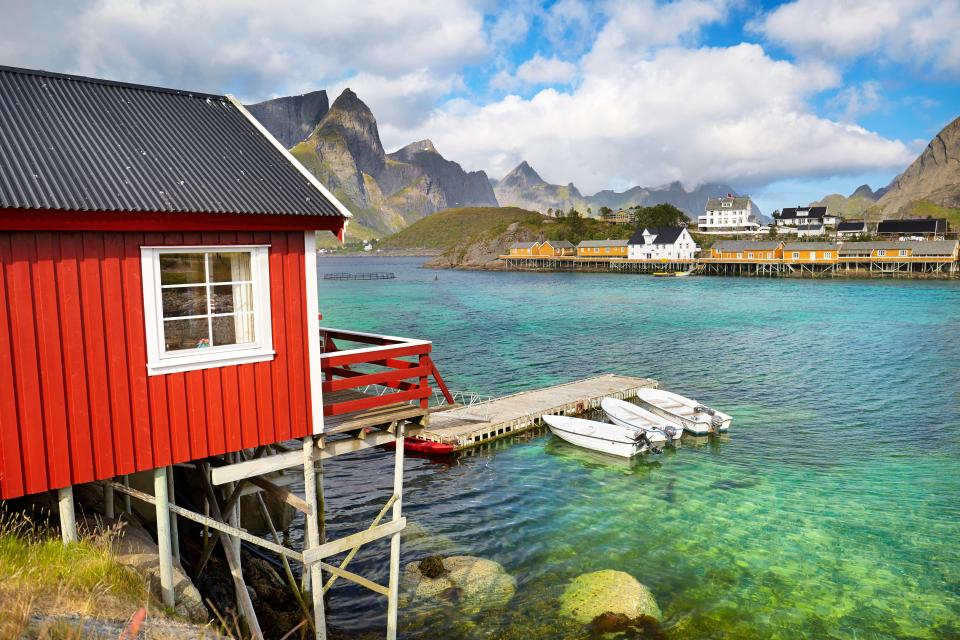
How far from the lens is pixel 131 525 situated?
35.9 feet

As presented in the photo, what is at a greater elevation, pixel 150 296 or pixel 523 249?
pixel 523 249

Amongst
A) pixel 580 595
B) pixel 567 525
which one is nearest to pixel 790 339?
pixel 567 525

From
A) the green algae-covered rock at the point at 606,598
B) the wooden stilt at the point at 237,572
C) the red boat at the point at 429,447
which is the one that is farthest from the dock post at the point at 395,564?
the red boat at the point at 429,447

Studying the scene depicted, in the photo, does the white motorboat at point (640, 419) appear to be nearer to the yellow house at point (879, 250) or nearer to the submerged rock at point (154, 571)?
the submerged rock at point (154, 571)

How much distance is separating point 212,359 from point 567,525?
11793 mm

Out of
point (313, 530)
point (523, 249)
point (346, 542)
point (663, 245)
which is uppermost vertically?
point (663, 245)

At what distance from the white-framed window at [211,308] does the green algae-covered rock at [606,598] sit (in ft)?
28.0

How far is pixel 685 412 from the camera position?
27.4 metres

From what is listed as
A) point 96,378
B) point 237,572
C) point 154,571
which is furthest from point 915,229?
point 96,378

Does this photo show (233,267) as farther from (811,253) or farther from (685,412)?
(811,253)

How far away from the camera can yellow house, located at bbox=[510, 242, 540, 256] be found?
176 meters

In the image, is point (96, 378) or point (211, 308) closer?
point (96, 378)

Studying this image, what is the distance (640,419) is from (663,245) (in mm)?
133758

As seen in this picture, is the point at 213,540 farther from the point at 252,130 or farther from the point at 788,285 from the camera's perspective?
the point at 788,285
